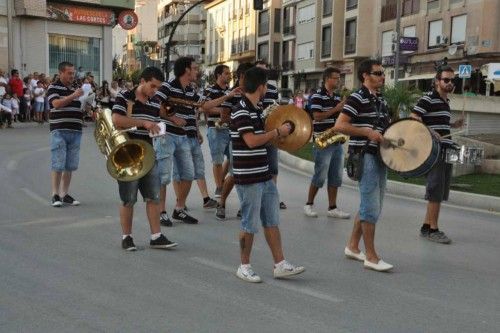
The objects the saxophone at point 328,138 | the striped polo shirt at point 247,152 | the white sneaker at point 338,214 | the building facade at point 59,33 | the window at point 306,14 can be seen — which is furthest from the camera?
the window at point 306,14

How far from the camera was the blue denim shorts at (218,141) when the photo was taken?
9.31 m

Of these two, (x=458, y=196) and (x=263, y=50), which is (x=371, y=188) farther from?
(x=263, y=50)

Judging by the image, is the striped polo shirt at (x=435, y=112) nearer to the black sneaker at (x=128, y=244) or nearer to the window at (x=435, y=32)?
the black sneaker at (x=128, y=244)

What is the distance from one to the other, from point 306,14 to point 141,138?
55.3m

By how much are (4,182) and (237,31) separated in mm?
67214

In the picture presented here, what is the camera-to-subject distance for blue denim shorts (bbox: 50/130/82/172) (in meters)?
9.05

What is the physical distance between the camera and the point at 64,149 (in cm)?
911

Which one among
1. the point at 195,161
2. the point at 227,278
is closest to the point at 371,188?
the point at 227,278

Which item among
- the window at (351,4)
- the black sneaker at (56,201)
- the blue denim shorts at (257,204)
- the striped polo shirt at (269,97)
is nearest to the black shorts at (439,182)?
the striped polo shirt at (269,97)

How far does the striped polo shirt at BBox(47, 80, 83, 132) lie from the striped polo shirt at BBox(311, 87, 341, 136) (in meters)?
3.24

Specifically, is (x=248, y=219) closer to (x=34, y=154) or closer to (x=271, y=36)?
(x=34, y=154)

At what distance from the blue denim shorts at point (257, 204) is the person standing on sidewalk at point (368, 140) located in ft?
3.17

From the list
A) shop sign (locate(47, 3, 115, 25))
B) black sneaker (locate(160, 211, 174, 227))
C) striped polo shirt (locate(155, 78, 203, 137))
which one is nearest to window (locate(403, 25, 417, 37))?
shop sign (locate(47, 3, 115, 25))

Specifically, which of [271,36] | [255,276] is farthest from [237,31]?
[255,276]
